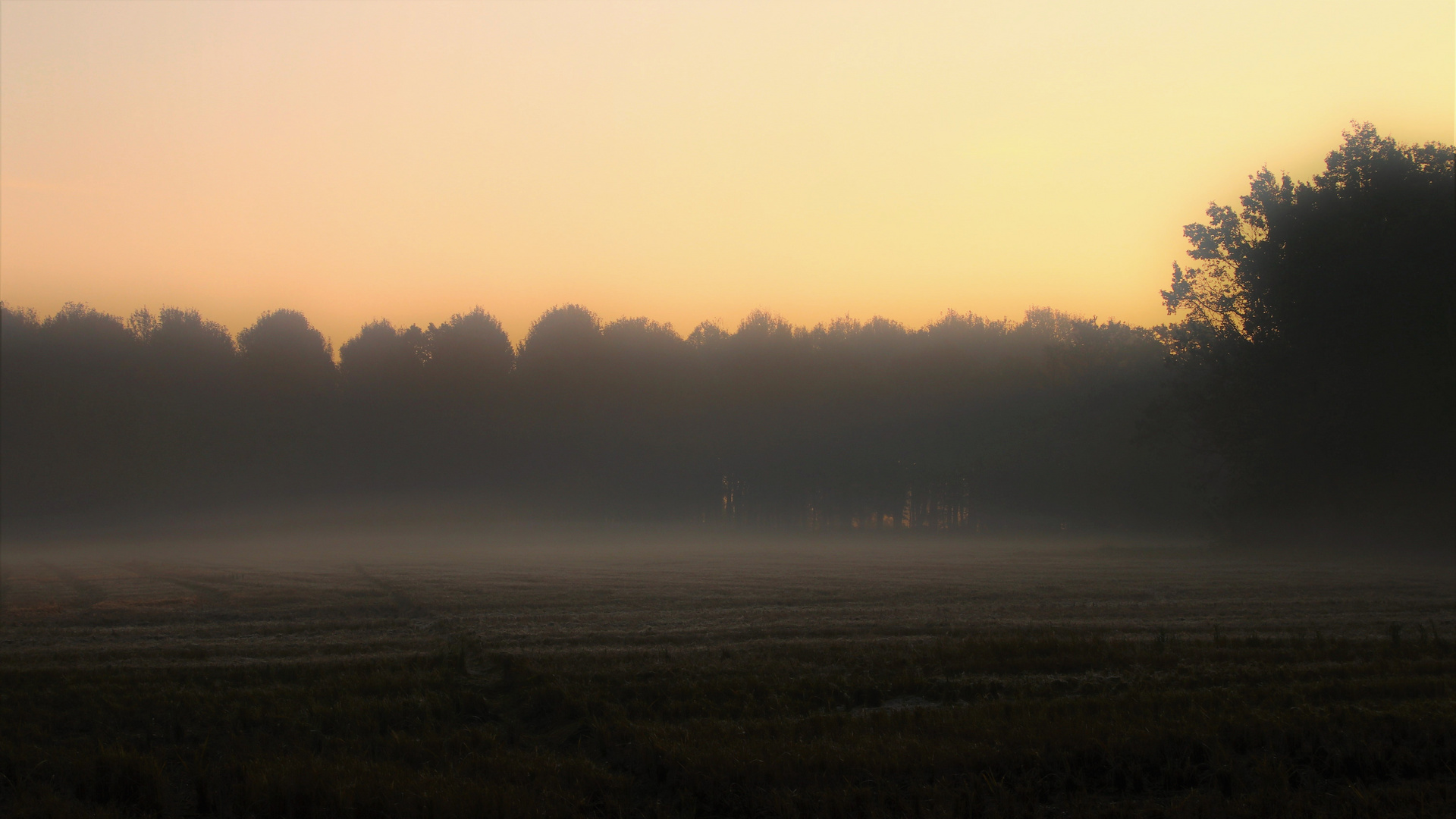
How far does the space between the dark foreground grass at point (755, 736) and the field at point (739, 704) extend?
43mm

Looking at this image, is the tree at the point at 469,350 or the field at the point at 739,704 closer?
the field at the point at 739,704

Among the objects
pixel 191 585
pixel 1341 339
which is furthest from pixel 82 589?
pixel 1341 339

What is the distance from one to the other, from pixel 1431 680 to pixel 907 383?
94.2m

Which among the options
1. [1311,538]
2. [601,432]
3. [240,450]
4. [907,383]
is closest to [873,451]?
[907,383]

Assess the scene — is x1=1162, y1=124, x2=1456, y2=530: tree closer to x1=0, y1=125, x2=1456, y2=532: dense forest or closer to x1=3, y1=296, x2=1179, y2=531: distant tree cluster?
x1=0, y1=125, x2=1456, y2=532: dense forest

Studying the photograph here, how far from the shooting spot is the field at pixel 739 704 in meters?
7.91

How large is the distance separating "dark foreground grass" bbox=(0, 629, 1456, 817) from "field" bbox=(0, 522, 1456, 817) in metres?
0.04

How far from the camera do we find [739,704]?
10922 mm

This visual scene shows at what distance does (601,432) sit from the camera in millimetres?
101375

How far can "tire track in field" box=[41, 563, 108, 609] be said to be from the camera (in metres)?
24.3

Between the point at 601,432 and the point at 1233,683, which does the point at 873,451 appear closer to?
the point at 601,432

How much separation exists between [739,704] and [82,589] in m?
28.1

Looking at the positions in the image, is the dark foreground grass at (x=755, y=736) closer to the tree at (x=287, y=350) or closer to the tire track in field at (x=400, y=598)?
the tire track in field at (x=400, y=598)

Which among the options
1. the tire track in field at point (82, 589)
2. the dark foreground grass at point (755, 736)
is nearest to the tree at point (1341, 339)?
the dark foreground grass at point (755, 736)
